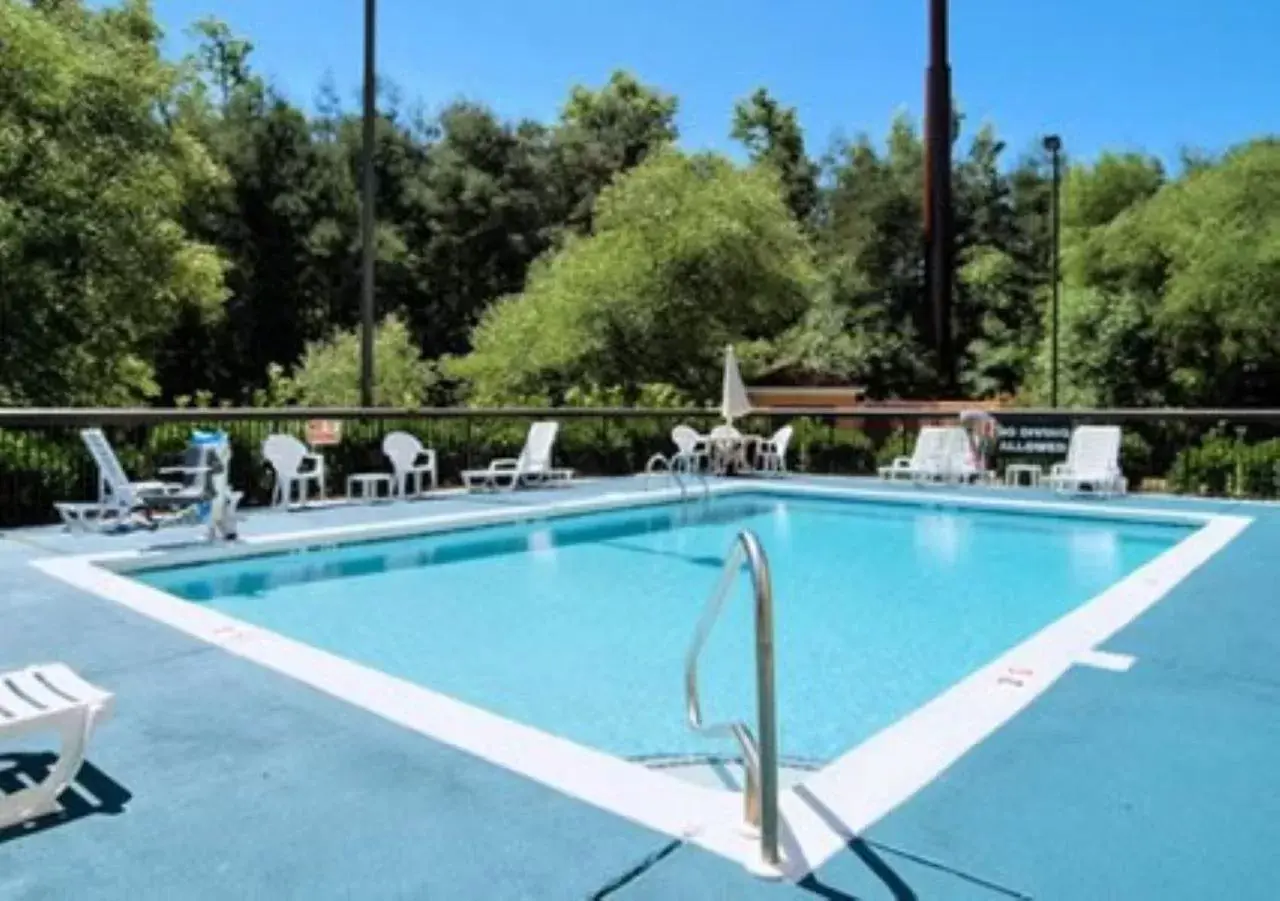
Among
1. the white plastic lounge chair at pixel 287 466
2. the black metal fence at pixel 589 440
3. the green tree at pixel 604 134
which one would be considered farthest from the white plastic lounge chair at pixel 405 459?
the green tree at pixel 604 134

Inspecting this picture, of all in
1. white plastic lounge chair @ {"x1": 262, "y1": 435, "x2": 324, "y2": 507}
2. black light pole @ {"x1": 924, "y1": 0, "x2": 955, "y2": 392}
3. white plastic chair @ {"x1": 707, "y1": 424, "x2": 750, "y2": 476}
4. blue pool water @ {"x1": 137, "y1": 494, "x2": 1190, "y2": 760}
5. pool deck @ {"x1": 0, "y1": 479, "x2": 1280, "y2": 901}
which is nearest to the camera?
pool deck @ {"x1": 0, "y1": 479, "x2": 1280, "y2": 901}

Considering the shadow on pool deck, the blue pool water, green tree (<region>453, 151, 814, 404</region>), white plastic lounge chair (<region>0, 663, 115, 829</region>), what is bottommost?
the blue pool water

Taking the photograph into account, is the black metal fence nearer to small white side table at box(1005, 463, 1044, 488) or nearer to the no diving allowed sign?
the no diving allowed sign

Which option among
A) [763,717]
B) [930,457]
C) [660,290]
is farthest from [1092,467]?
[763,717]

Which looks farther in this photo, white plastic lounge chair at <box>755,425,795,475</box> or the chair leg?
white plastic lounge chair at <box>755,425,795,475</box>

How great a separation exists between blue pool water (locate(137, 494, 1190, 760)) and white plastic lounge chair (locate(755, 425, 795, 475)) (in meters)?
3.31

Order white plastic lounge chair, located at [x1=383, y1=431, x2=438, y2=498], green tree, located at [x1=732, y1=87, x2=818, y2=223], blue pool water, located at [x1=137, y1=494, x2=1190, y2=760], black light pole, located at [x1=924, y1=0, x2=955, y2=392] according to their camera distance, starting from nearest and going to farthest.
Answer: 1. blue pool water, located at [x1=137, y1=494, x2=1190, y2=760]
2. white plastic lounge chair, located at [x1=383, y1=431, x2=438, y2=498]
3. black light pole, located at [x1=924, y1=0, x2=955, y2=392]
4. green tree, located at [x1=732, y1=87, x2=818, y2=223]

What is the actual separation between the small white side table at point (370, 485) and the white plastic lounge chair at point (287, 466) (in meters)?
0.44

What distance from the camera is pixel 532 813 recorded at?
9.43ft

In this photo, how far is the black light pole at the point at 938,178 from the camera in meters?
27.1

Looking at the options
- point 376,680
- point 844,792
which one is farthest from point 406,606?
point 844,792

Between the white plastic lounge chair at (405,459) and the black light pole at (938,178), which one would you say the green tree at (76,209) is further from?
the black light pole at (938,178)

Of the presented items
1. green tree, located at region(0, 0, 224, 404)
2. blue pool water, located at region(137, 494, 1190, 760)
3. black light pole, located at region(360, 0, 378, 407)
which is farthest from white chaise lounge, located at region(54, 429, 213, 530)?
green tree, located at region(0, 0, 224, 404)

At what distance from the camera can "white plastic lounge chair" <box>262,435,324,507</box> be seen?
382 inches
